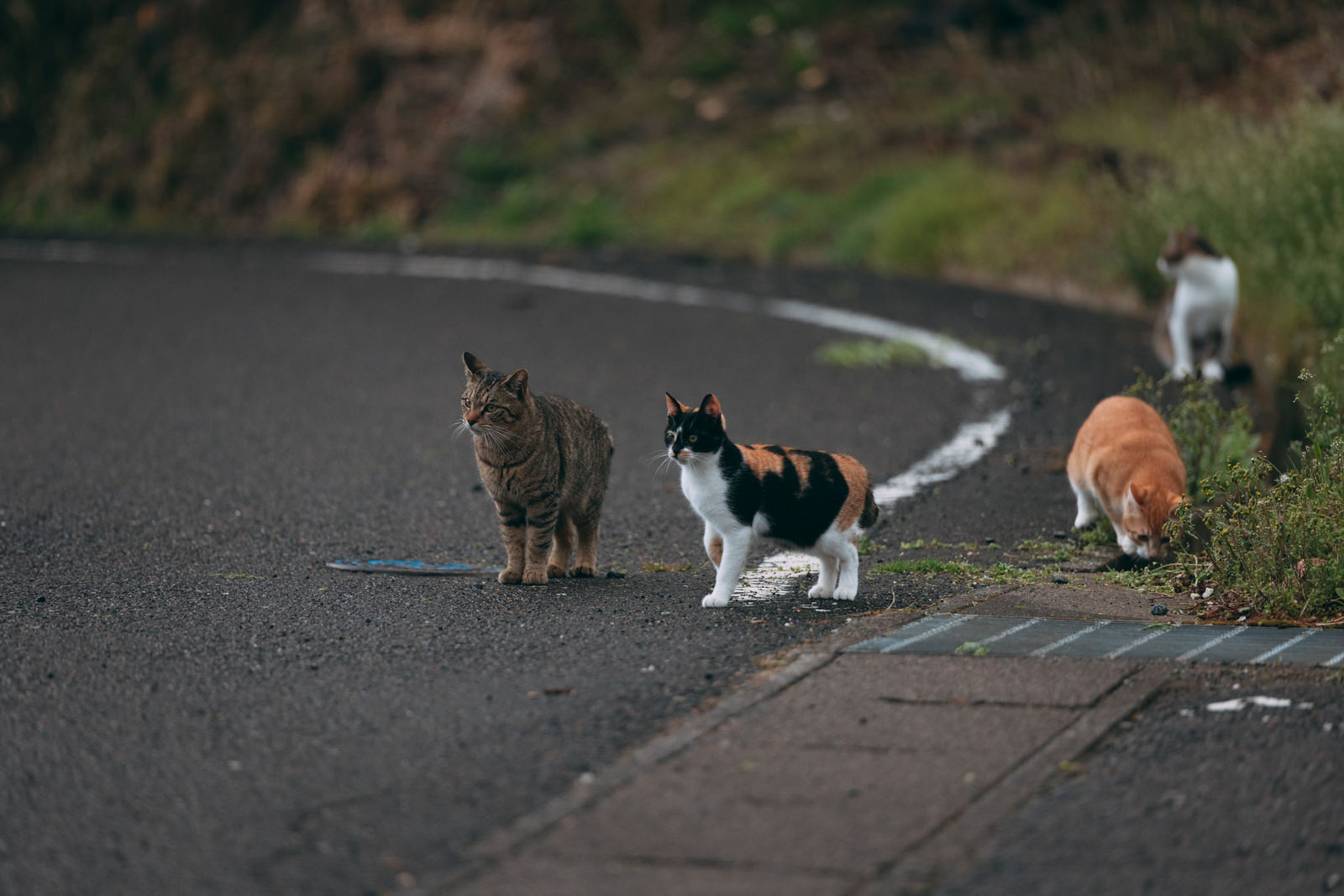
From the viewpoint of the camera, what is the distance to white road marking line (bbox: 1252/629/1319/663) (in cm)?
466

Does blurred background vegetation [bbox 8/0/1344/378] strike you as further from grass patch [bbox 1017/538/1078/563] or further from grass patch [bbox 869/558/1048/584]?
grass patch [bbox 869/558/1048/584]

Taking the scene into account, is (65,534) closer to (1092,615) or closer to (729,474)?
Result: (729,474)

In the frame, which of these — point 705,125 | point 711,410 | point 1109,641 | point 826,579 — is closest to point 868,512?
point 826,579

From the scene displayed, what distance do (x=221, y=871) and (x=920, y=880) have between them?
1.56 meters

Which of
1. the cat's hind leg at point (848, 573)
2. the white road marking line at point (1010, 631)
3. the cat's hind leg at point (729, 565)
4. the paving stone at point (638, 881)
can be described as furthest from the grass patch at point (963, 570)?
the paving stone at point (638, 881)

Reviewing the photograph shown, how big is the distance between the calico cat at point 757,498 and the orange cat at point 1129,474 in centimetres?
119

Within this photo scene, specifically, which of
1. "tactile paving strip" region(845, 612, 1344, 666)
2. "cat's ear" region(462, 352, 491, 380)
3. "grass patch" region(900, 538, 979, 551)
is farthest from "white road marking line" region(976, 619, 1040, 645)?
"cat's ear" region(462, 352, 491, 380)

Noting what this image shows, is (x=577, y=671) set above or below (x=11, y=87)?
below

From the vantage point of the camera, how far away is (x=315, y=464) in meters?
8.51

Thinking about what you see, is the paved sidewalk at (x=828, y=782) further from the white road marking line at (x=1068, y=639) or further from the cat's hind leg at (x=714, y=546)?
the cat's hind leg at (x=714, y=546)

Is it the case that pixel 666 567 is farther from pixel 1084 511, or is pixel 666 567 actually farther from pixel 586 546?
pixel 1084 511

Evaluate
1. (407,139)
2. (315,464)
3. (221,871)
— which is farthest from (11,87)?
(221,871)

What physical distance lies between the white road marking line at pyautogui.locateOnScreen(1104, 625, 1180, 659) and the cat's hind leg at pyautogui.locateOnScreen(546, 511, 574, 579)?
2282 mm

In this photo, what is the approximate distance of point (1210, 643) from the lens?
4.88m
